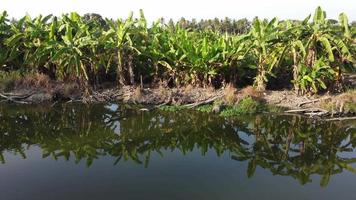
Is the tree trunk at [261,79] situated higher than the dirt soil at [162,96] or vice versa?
the tree trunk at [261,79]

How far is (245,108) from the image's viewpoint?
14039 mm

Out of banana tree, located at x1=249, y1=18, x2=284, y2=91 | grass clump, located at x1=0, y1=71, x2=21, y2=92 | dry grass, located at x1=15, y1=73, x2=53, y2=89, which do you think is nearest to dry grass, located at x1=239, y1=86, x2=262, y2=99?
banana tree, located at x1=249, y1=18, x2=284, y2=91

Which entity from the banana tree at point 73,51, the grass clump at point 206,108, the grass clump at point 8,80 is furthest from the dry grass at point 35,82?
the grass clump at point 206,108

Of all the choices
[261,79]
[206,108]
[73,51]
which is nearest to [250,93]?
[261,79]

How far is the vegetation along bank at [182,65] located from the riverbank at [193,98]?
38 millimetres

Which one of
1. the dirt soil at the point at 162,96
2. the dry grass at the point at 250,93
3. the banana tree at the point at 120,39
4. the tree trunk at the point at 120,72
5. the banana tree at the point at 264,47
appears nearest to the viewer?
the dirt soil at the point at 162,96

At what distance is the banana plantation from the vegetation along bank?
40 millimetres

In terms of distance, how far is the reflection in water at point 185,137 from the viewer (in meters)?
10.1

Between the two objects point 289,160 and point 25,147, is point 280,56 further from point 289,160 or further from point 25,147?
point 25,147

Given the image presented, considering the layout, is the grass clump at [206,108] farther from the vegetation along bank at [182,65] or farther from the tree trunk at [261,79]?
the tree trunk at [261,79]

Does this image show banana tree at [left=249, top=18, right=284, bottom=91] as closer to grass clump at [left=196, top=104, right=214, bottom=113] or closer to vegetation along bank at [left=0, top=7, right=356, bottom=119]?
vegetation along bank at [left=0, top=7, right=356, bottom=119]

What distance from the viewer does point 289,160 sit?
10.0 m

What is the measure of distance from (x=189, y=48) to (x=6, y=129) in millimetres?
7304

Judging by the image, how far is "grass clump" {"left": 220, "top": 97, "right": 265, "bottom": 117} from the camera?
14.0m
